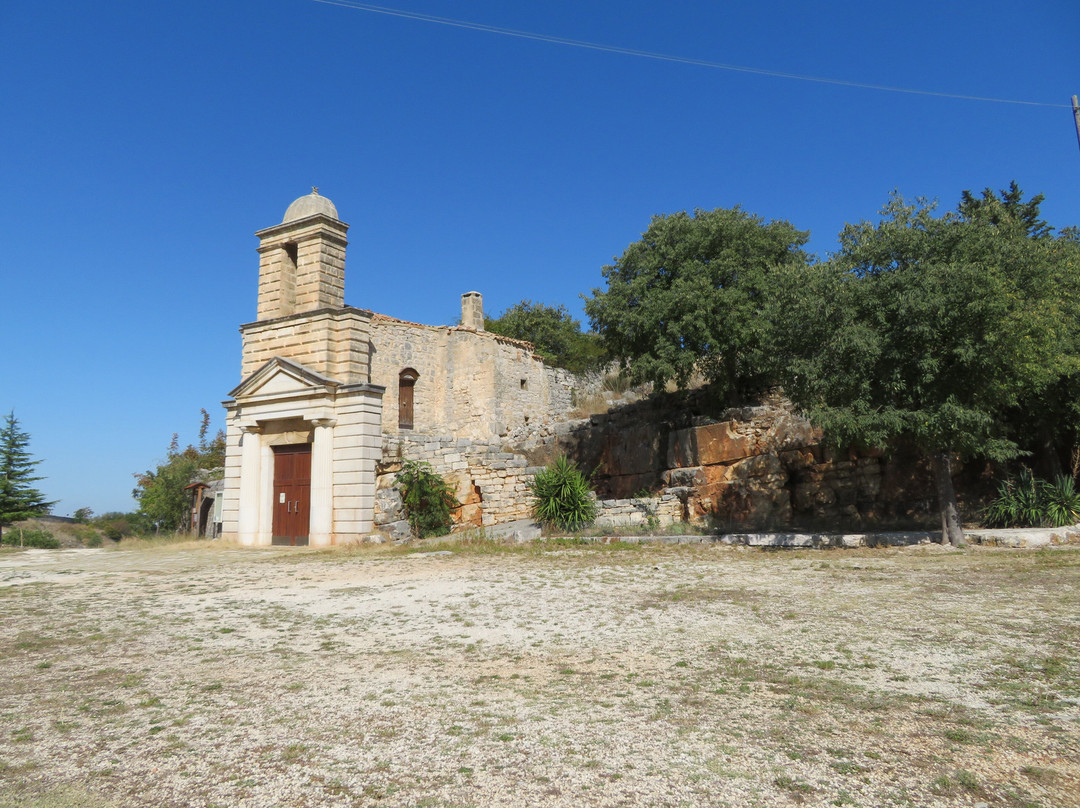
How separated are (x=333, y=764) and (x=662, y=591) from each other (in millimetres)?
6064

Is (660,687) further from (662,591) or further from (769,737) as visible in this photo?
(662,591)

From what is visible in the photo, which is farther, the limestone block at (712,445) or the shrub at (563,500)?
the limestone block at (712,445)

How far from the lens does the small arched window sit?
29.6 metres

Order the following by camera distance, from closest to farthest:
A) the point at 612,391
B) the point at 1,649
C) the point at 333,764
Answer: the point at 333,764, the point at 1,649, the point at 612,391

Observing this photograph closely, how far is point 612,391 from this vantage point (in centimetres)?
3334

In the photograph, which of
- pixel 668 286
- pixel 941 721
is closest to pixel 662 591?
pixel 941 721

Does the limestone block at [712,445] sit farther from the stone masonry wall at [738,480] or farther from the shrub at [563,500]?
the shrub at [563,500]

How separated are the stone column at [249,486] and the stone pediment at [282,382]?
1.03m

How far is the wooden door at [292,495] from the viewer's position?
63.0 feet

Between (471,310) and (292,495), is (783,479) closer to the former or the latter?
(292,495)

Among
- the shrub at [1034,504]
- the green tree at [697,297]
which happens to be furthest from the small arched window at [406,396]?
the shrub at [1034,504]

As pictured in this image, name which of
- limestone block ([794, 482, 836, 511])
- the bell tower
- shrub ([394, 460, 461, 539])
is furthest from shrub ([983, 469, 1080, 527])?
the bell tower

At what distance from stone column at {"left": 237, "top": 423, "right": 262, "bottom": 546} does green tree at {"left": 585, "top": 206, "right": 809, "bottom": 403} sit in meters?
10.8

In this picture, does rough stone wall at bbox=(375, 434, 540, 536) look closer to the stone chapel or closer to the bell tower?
the stone chapel
